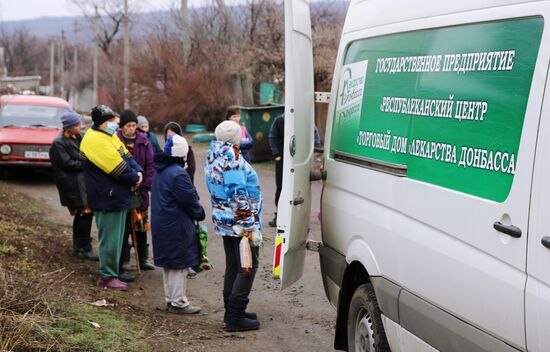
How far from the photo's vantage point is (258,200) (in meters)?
6.19

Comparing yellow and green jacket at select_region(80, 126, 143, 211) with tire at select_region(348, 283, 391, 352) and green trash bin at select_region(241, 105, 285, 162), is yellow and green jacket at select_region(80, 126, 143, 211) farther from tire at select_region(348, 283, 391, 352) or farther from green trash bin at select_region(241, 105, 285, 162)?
green trash bin at select_region(241, 105, 285, 162)

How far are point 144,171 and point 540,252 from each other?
5.89 meters

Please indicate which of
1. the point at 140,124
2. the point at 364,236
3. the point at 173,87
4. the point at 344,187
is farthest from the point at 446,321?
the point at 173,87

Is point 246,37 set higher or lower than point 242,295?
higher

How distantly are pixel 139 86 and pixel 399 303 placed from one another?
106 feet

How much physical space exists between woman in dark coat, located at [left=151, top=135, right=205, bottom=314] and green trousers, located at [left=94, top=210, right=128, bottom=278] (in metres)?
0.81

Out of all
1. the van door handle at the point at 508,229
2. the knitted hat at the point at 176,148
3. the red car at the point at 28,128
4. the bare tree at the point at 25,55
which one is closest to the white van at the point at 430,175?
the van door handle at the point at 508,229

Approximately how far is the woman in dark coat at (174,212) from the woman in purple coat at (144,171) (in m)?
1.35

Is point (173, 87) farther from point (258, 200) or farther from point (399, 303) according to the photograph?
point (399, 303)

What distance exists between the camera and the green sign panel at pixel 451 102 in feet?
10.4

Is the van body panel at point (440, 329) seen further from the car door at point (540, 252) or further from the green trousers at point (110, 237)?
the green trousers at point (110, 237)

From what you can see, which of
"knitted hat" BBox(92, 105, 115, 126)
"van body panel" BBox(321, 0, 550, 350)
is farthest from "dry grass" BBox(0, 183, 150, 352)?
"van body panel" BBox(321, 0, 550, 350)

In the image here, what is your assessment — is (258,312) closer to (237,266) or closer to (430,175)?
(237,266)

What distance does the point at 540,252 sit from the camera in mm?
2869
